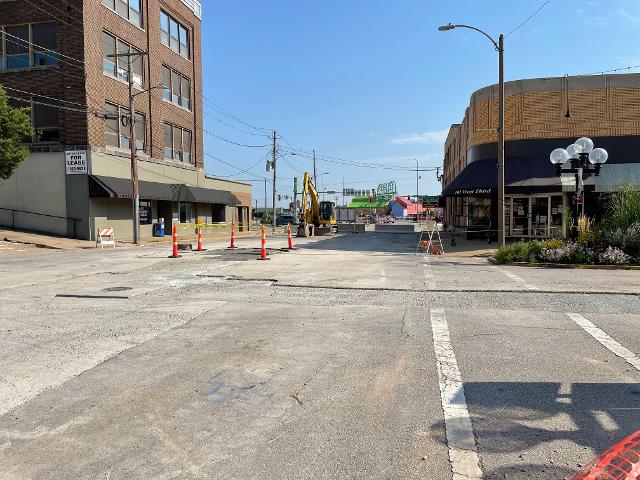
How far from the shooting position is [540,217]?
26.5 meters

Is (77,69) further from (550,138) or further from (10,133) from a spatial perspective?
(550,138)

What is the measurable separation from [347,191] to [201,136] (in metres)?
66.5

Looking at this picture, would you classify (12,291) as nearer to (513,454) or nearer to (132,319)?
(132,319)

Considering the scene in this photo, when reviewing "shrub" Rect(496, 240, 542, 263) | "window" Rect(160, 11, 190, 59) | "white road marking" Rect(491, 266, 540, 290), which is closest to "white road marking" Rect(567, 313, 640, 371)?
"white road marking" Rect(491, 266, 540, 290)

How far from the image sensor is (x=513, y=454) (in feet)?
11.3

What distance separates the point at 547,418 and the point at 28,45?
110 ft

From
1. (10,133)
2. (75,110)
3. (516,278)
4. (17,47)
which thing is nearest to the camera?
(516,278)

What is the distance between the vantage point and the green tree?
73.3 ft

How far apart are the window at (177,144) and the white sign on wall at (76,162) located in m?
9.81

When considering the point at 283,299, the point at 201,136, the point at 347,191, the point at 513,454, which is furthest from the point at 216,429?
the point at 347,191

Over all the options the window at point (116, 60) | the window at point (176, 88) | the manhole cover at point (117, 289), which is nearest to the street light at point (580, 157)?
the manhole cover at point (117, 289)

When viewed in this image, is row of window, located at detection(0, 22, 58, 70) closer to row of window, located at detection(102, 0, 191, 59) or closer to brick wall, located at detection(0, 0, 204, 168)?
brick wall, located at detection(0, 0, 204, 168)

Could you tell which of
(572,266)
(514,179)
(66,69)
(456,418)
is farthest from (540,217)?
(66,69)

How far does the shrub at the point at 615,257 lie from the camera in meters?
14.9
